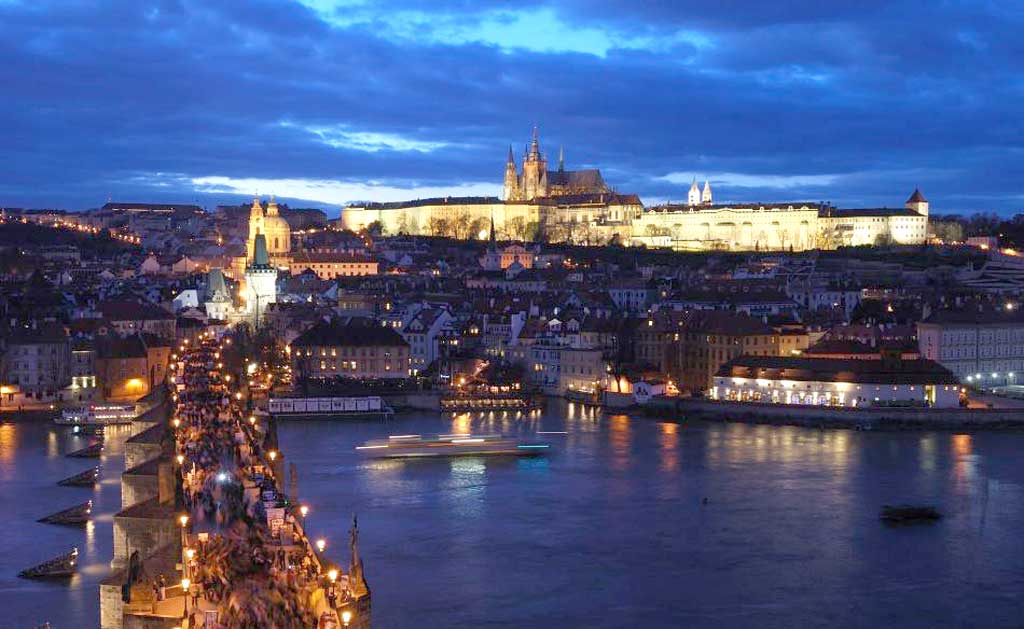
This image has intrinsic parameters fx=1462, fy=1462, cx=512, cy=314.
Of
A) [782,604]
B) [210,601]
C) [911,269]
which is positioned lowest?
[782,604]

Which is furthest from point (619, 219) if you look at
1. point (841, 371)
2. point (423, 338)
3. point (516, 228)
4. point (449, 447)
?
point (449, 447)

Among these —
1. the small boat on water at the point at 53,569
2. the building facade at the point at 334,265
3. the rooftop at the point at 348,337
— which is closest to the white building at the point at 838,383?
the rooftop at the point at 348,337

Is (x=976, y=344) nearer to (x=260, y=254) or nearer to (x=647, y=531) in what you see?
(x=647, y=531)

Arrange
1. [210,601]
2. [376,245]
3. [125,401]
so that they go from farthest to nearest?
[376,245]
[125,401]
[210,601]

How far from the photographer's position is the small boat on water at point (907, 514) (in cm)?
1154

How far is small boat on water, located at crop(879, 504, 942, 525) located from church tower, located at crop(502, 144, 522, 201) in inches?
1957

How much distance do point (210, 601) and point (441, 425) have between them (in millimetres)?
12050

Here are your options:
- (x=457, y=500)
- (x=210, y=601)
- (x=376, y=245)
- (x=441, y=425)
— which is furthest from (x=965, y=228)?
(x=210, y=601)

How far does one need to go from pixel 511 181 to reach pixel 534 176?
1503mm

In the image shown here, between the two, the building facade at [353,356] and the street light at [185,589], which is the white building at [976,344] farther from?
the street light at [185,589]

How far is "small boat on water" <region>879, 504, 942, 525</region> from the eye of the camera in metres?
11.5

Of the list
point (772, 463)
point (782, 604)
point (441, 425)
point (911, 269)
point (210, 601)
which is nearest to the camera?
point (210, 601)

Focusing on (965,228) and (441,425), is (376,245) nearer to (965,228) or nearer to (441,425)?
(965,228)

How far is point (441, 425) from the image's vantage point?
58.4 feet
